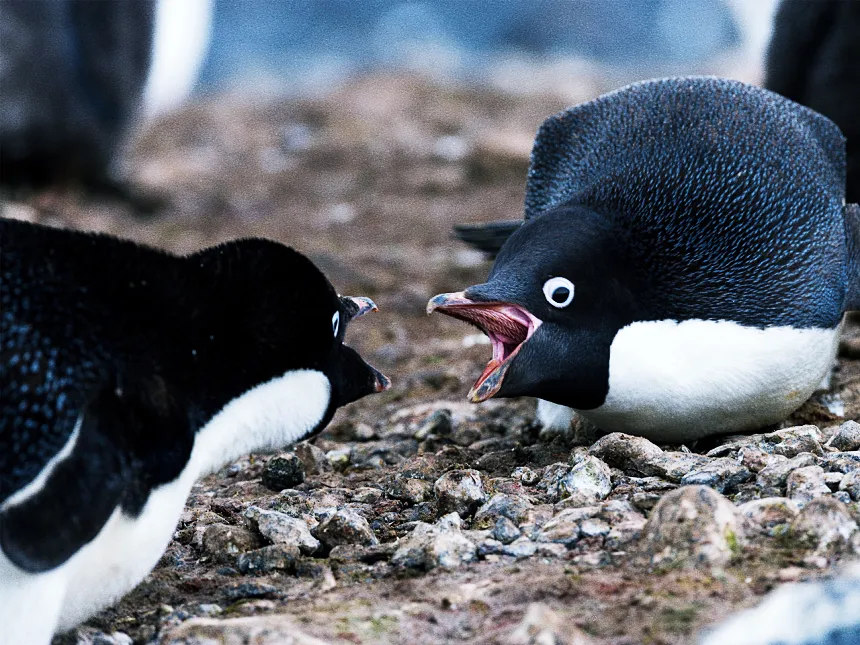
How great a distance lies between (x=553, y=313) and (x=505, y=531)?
770 millimetres

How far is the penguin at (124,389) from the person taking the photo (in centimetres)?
221

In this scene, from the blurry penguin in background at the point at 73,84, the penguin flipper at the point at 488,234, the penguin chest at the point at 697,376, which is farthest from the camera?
the blurry penguin in background at the point at 73,84

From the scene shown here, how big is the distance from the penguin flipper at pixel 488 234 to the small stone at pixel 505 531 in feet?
6.51

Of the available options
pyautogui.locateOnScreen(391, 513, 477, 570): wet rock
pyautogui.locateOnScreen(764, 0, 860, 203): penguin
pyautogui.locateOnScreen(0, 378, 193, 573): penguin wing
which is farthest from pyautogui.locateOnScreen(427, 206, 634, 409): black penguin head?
pyautogui.locateOnScreen(764, 0, 860, 203): penguin

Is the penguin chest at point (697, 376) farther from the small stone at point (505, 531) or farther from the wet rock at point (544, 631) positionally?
the wet rock at point (544, 631)

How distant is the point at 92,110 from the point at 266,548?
6.38 m

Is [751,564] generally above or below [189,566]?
above

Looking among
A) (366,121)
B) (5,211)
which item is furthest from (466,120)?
(5,211)

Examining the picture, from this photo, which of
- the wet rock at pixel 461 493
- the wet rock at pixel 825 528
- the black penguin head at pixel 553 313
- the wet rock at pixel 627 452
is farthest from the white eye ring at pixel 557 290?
the wet rock at pixel 825 528

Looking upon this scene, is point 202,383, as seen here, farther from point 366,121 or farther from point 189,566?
point 366,121

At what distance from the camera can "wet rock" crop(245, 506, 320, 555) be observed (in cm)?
275

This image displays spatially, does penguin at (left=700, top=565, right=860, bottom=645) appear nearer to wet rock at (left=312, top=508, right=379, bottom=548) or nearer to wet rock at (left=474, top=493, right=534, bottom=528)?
wet rock at (left=474, top=493, right=534, bottom=528)

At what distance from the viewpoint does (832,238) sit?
3660 millimetres

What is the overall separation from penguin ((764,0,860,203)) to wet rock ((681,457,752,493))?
3.14 metres
